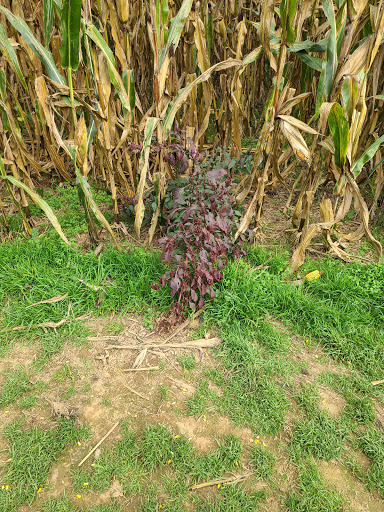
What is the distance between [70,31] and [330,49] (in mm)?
1520

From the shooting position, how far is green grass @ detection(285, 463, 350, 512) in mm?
1685

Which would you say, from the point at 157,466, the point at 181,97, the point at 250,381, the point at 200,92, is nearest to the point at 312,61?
the point at 181,97

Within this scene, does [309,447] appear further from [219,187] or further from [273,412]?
[219,187]

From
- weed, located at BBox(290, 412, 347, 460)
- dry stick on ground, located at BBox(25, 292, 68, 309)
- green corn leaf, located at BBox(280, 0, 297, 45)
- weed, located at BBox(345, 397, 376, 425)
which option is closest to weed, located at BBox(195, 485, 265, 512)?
weed, located at BBox(290, 412, 347, 460)

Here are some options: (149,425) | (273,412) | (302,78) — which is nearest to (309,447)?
(273,412)

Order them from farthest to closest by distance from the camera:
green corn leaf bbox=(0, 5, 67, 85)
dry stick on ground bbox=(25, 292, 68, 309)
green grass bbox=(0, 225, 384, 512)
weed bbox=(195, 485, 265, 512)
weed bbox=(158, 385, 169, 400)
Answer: dry stick on ground bbox=(25, 292, 68, 309)
green corn leaf bbox=(0, 5, 67, 85)
weed bbox=(158, 385, 169, 400)
green grass bbox=(0, 225, 384, 512)
weed bbox=(195, 485, 265, 512)

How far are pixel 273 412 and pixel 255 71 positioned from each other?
3504 mm

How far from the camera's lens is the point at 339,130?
2.26 m

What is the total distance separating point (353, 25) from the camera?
227cm

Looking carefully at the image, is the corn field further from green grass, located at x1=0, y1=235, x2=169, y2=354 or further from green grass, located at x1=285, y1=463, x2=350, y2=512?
green grass, located at x1=285, y1=463, x2=350, y2=512

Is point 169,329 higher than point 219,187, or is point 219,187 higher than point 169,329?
point 219,187

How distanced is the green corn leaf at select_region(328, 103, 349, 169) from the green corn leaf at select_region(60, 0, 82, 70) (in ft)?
5.03

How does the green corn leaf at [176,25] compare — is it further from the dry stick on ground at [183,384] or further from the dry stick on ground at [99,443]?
the dry stick on ground at [99,443]

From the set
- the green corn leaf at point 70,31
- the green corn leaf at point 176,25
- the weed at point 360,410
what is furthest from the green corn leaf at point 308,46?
the weed at point 360,410
